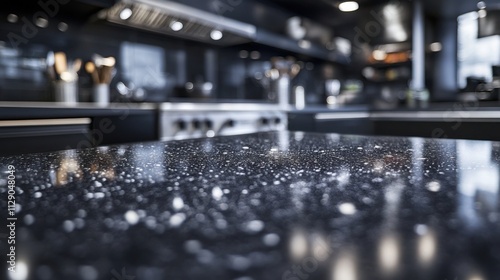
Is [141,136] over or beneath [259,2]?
beneath

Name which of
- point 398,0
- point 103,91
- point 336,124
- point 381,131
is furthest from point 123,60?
point 398,0

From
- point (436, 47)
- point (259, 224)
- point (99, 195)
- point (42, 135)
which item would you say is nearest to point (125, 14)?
point (42, 135)

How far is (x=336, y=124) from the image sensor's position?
117 inches

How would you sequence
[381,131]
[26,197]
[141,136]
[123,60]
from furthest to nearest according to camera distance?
[381,131] < [123,60] < [141,136] < [26,197]

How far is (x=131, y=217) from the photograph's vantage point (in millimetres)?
200

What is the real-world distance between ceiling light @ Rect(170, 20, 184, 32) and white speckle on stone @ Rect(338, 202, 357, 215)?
7.86 feet

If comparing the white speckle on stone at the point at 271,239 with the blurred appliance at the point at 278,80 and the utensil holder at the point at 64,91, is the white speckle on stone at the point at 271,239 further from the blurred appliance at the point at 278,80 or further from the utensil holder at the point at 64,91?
the blurred appliance at the point at 278,80

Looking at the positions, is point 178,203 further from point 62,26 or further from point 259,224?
point 62,26

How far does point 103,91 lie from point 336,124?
6.28 ft

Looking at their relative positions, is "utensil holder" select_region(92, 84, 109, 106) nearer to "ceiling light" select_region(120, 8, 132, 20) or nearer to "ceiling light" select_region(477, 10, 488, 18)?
"ceiling light" select_region(120, 8, 132, 20)

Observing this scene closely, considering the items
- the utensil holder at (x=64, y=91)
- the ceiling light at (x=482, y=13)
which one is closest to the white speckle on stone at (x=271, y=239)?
the utensil holder at (x=64, y=91)

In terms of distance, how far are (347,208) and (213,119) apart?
2113mm

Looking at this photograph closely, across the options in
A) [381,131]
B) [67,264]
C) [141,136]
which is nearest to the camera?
[67,264]

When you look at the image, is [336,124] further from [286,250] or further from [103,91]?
[286,250]
